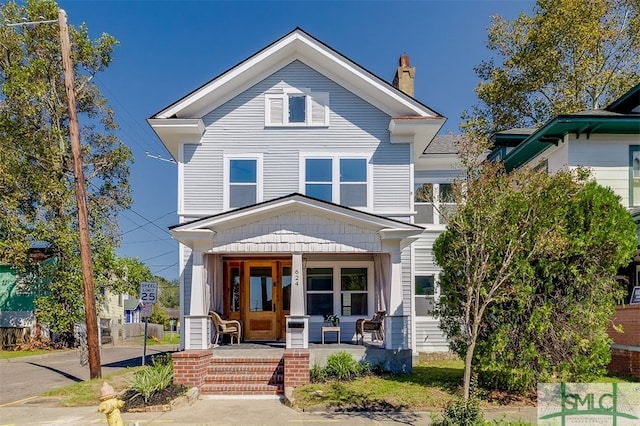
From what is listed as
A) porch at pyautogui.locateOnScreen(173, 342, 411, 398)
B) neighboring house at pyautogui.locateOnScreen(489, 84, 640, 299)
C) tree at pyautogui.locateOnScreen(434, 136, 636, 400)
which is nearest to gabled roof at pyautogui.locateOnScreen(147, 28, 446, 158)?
neighboring house at pyautogui.locateOnScreen(489, 84, 640, 299)

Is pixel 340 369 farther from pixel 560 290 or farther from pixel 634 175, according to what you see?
pixel 634 175

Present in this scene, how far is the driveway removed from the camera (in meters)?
11.6

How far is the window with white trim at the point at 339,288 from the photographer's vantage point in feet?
46.8

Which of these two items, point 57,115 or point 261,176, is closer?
point 261,176

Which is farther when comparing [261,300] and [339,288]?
[261,300]

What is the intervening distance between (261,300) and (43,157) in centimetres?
1396

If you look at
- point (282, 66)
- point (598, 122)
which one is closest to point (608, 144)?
point (598, 122)

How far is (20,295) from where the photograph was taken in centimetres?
2356

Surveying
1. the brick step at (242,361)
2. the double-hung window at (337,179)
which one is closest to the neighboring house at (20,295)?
the double-hung window at (337,179)

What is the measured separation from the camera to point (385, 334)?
11.4 meters

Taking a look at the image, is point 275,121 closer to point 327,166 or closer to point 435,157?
point 327,166

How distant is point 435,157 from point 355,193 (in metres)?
3.78

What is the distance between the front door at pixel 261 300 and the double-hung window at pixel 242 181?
206 centimetres

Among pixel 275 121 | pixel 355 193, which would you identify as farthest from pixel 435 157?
pixel 275 121
